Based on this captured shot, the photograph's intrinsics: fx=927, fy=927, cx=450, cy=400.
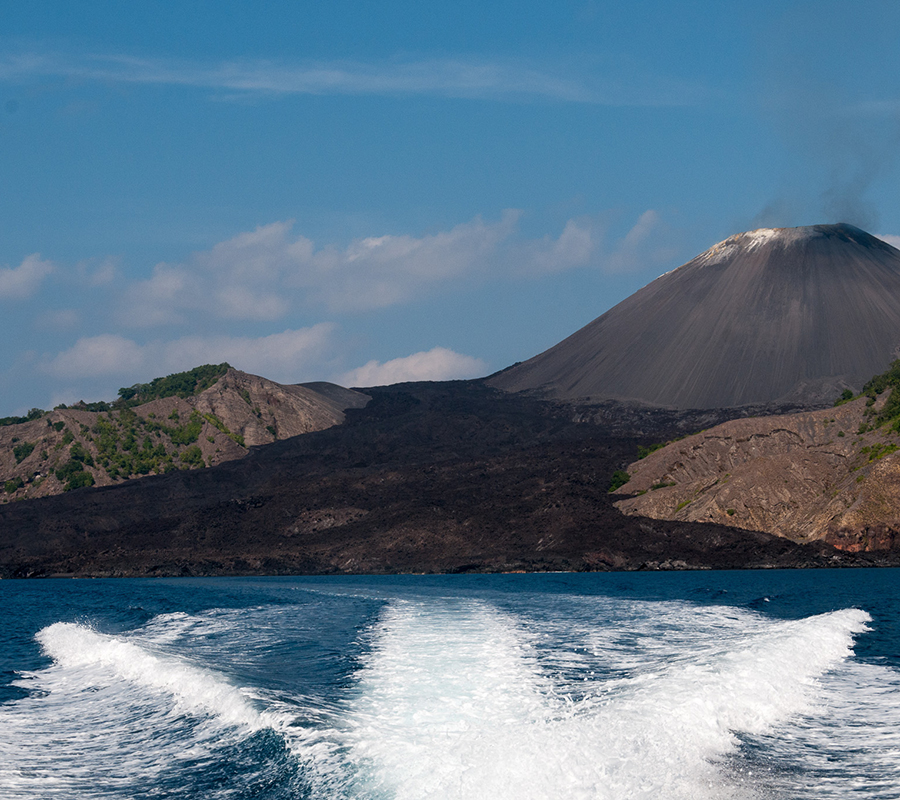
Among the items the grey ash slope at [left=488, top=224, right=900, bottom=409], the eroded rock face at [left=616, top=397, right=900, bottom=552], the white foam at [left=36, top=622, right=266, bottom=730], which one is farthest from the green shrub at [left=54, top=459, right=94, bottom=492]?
the white foam at [left=36, top=622, right=266, bottom=730]

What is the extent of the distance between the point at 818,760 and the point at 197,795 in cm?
787

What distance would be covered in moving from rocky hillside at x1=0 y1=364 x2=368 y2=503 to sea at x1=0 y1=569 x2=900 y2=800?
92.8 m

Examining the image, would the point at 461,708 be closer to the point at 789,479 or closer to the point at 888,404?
the point at 789,479

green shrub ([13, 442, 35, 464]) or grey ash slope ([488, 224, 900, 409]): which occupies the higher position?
grey ash slope ([488, 224, 900, 409])

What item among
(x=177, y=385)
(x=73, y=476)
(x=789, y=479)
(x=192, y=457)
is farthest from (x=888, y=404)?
(x=177, y=385)

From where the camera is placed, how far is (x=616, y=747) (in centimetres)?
1248

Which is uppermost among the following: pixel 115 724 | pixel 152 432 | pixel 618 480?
pixel 152 432

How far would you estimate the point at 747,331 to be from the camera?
15825 centimetres

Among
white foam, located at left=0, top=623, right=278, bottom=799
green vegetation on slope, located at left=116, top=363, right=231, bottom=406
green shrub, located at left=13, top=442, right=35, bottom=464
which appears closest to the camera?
white foam, located at left=0, top=623, right=278, bottom=799

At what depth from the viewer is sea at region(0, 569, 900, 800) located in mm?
11367

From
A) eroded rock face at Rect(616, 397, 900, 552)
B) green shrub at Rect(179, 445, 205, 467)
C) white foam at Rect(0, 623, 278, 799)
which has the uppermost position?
green shrub at Rect(179, 445, 205, 467)

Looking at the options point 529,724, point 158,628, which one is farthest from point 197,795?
point 158,628

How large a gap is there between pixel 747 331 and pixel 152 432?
322 ft

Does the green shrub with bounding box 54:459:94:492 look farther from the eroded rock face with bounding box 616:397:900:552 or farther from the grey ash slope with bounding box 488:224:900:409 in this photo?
the grey ash slope with bounding box 488:224:900:409
